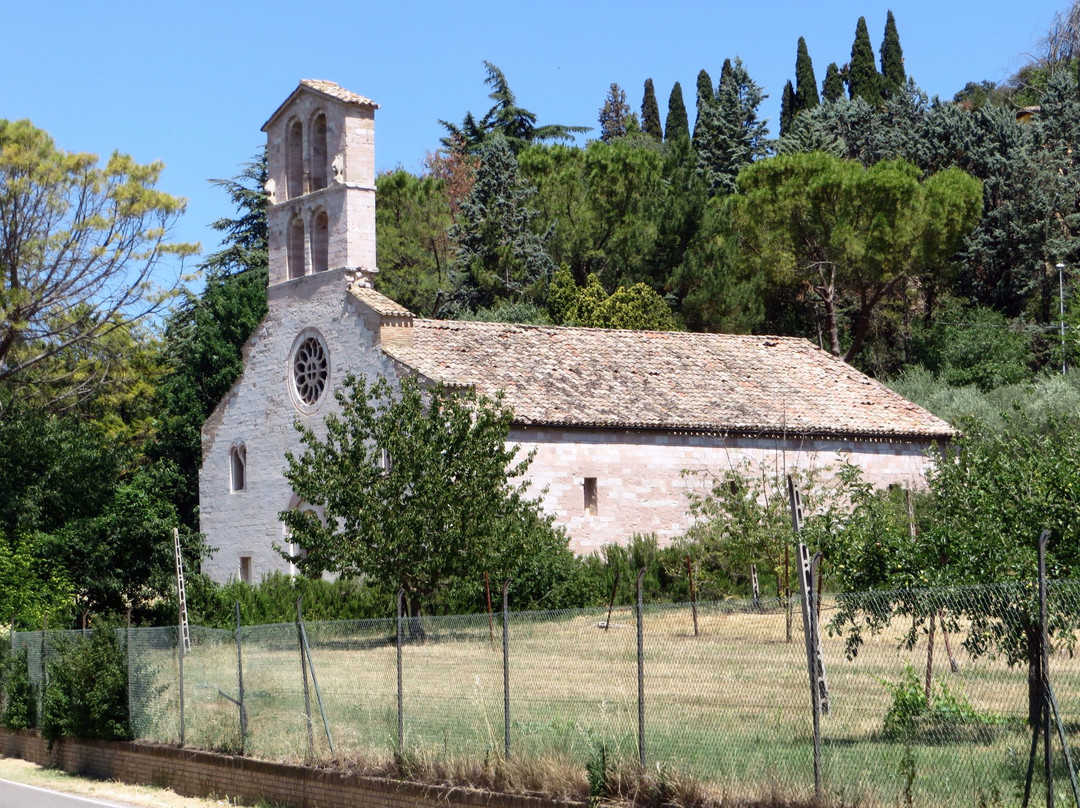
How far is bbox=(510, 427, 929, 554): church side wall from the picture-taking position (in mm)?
33375

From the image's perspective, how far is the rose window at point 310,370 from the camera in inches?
1443

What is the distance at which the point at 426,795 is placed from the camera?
538 inches

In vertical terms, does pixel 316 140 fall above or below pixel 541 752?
above

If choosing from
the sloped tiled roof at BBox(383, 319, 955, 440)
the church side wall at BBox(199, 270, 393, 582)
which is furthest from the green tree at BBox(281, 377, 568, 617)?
the church side wall at BBox(199, 270, 393, 582)

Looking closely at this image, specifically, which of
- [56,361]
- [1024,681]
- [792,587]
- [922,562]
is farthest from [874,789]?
[56,361]

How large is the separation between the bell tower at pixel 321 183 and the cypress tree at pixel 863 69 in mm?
49147

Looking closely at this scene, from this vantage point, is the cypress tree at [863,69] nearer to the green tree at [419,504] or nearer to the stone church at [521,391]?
the stone church at [521,391]

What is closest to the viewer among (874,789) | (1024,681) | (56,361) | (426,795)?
(874,789)

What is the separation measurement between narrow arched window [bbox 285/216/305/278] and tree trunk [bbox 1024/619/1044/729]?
2915 centimetres

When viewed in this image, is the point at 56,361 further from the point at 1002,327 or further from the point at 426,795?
the point at 1002,327

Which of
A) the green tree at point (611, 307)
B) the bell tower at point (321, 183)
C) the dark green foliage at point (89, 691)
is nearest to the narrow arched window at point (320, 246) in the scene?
the bell tower at point (321, 183)

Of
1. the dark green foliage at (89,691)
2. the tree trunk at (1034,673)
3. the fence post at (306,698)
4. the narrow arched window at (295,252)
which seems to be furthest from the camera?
the narrow arched window at (295,252)

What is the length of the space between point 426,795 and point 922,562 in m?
5.22

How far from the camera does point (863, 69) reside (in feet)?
266
